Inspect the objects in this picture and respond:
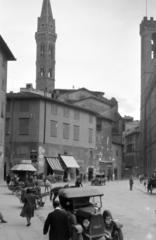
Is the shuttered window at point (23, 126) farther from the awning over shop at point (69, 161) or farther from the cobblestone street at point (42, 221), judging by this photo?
the cobblestone street at point (42, 221)

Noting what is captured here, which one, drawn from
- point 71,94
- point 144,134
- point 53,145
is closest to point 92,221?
point 53,145

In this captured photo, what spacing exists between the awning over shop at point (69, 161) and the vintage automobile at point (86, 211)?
4320 cm

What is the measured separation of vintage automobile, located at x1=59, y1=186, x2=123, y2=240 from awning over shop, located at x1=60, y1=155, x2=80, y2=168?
4320 cm

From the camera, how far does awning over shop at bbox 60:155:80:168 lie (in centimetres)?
5747

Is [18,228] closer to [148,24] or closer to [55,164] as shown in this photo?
[55,164]

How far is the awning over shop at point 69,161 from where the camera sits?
57466 millimetres

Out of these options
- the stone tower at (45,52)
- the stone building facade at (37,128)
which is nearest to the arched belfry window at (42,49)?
the stone tower at (45,52)

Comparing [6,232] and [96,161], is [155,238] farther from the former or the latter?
[96,161]

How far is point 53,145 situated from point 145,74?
5952 cm

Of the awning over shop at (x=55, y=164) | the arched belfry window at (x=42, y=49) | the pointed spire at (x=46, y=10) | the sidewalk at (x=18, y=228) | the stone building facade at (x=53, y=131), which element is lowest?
the sidewalk at (x=18, y=228)

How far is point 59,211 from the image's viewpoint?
9891mm

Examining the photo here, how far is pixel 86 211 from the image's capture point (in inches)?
488

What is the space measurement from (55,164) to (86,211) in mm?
43577

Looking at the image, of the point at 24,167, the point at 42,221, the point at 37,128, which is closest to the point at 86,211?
the point at 42,221
